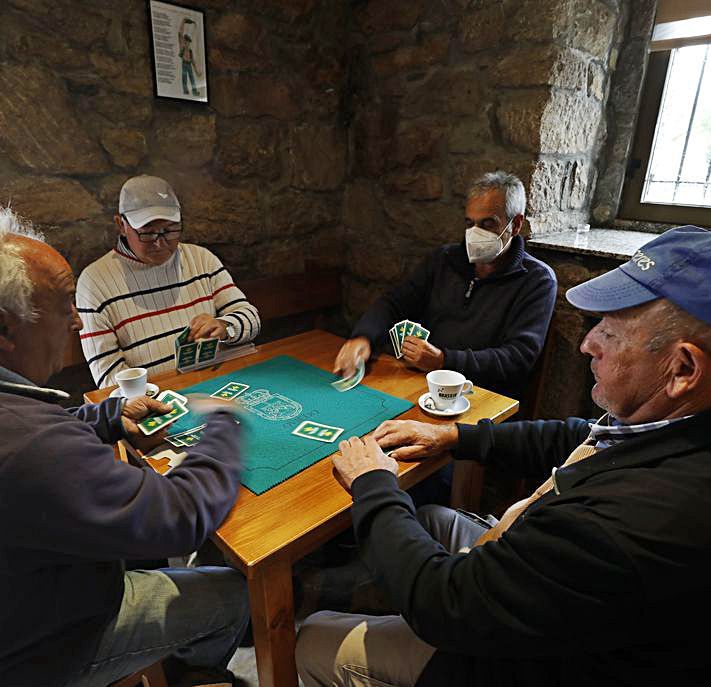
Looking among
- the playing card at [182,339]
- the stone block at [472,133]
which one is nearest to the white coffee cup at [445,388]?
the playing card at [182,339]

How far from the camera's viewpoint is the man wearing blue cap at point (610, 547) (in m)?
0.67

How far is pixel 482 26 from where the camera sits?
2.28m

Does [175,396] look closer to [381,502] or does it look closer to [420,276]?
[381,502]

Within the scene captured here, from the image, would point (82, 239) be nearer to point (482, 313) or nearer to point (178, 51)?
point (178, 51)

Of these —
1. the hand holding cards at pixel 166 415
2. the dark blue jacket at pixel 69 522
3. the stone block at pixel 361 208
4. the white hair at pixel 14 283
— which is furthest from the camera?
the stone block at pixel 361 208

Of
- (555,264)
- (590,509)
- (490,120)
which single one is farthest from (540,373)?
(590,509)

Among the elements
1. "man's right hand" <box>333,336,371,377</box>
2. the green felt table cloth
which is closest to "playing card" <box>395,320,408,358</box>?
"man's right hand" <box>333,336,371,377</box>

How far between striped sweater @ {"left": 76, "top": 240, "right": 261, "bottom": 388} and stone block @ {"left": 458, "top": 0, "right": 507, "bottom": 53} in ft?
5.44

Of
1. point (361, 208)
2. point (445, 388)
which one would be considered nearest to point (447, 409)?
point (445, 388)

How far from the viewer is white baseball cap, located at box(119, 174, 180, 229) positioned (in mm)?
1796

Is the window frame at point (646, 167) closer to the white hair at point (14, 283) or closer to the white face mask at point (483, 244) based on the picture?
the white face mask at point (483, 244)

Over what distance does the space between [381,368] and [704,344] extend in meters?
1.12

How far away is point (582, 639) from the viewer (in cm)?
71

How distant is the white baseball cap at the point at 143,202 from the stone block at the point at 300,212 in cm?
102
